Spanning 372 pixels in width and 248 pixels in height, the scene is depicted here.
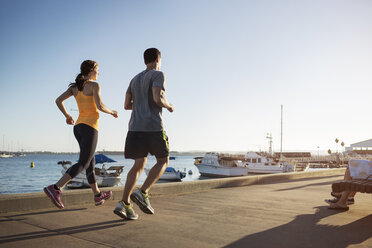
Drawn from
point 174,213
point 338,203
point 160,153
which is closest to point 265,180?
point 338,203

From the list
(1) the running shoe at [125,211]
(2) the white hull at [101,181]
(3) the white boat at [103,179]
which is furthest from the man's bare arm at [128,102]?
(2) the white hull at [101,181]

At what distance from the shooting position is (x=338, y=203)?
161 inches

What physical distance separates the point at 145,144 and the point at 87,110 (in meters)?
0.88

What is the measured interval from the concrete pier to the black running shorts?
73 cm

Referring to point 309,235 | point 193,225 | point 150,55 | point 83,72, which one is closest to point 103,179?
point 83,72

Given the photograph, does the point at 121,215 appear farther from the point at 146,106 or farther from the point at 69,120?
the point at 69,120

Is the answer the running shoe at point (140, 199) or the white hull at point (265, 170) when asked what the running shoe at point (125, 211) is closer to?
the running shoe at point (140, 199)

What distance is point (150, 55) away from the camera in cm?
365

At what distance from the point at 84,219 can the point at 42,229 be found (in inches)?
21.8

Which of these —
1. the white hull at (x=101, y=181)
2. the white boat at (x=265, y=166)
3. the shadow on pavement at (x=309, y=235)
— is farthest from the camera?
the white boat at (x=265, y=166)

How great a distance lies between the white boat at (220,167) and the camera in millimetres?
47156

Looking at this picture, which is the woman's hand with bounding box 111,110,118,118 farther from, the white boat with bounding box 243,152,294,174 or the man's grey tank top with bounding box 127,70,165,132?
the white boat with bounding box 243,152,294,174

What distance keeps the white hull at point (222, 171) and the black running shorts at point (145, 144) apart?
44.5 m

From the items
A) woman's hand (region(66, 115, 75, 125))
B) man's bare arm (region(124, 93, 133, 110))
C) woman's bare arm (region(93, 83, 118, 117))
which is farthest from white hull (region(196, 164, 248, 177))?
woman's bare arm (region(93, 83, 118, 117))
